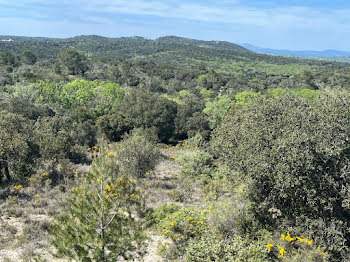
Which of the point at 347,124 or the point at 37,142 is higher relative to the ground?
the point at 347,124

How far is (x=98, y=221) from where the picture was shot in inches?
297

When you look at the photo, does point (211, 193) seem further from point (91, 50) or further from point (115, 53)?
point (91, 50)

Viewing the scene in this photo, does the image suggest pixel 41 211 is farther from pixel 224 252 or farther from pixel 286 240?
pixel 286 240

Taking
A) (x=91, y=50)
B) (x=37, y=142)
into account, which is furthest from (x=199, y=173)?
(x=91, y=50)

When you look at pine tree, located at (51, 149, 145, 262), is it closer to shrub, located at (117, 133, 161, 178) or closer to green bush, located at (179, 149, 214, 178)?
shrub, located at (117, 133, 161, 178)

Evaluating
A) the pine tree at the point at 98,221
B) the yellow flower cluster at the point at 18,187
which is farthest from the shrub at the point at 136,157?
the pine tree at the point at 98,221

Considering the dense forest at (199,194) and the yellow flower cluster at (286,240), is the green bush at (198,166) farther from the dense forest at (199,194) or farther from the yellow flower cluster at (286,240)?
the yellow flower cluster at (286,240)

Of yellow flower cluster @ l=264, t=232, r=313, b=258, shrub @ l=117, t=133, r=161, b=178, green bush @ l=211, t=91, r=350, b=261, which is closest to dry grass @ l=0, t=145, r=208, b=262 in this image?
shrub @ l=117, t=133, r=161, b=178

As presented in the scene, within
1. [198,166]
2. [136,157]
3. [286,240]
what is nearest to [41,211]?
[136,157]

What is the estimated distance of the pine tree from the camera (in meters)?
7.05

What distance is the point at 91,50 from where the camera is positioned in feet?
461

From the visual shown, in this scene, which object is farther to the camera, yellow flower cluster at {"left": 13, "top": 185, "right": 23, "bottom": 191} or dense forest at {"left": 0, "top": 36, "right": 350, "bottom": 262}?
yellow flower cluster at {"left": 13, "top": 185, "right": 23, "bottom": 191}

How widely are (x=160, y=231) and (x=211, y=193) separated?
16.3 feet

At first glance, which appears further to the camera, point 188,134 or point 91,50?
point 91,50
